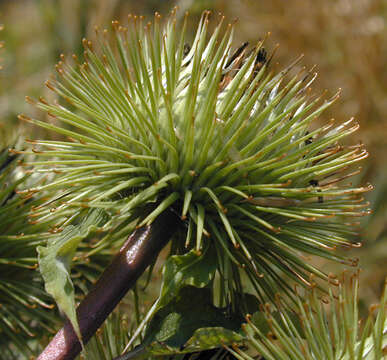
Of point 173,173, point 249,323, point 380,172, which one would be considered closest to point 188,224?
point 173,173

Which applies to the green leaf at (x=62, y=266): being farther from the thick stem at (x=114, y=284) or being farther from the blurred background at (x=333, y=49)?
the blurred background at (x=333, y=49)

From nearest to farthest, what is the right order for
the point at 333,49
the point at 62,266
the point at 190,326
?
the point at 62,266, the point at 190,326, the point at 333,49

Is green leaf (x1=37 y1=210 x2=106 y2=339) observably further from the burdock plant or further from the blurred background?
the blurred background

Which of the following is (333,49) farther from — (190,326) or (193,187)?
(190,326)

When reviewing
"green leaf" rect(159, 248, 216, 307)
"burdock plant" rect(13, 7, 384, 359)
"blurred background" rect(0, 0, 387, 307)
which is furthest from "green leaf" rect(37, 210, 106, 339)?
"blurred background" rect(0, 0, 387, 307)

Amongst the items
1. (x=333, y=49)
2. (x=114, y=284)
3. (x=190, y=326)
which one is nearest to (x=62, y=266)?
(x=114, y=284)

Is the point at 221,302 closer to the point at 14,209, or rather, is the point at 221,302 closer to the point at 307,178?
the point at 307,178
